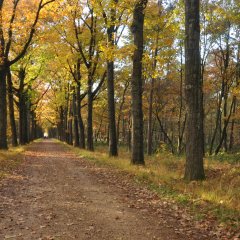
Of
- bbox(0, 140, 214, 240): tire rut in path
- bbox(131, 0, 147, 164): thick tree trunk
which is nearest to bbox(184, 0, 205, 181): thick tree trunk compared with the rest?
bbox(0, 140, 214, 240): tire rut in path

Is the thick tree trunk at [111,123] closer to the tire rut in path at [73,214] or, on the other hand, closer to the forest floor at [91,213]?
the forest floor at [91,213]

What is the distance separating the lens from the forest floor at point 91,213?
6.01m

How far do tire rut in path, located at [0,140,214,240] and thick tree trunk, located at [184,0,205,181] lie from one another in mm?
2594

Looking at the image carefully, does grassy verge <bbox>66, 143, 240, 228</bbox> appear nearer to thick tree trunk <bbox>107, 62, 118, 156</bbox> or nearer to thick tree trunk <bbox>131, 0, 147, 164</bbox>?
thick tree trunk <bbox>131, 0, 147, 164</bbox>

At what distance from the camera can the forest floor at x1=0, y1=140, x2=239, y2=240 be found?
601cm

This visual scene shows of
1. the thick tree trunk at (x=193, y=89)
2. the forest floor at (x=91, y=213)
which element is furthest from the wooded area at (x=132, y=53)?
the forest floor at (x=91, y=213)

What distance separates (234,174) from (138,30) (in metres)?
7.37

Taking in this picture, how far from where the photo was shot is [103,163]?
1697 cm

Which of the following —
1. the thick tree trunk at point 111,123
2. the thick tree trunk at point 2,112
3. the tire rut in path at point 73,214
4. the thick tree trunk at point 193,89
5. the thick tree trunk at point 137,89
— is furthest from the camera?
the thick tree trunk at point 2,112

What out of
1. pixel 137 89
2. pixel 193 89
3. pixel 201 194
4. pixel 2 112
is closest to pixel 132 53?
pixel 137 89

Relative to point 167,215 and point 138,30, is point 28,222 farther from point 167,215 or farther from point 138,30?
point 138,30

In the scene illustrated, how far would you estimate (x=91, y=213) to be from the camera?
24.1 ft

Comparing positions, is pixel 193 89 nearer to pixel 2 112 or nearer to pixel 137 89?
pixel 137 89

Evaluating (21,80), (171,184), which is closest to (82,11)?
(21,80)
